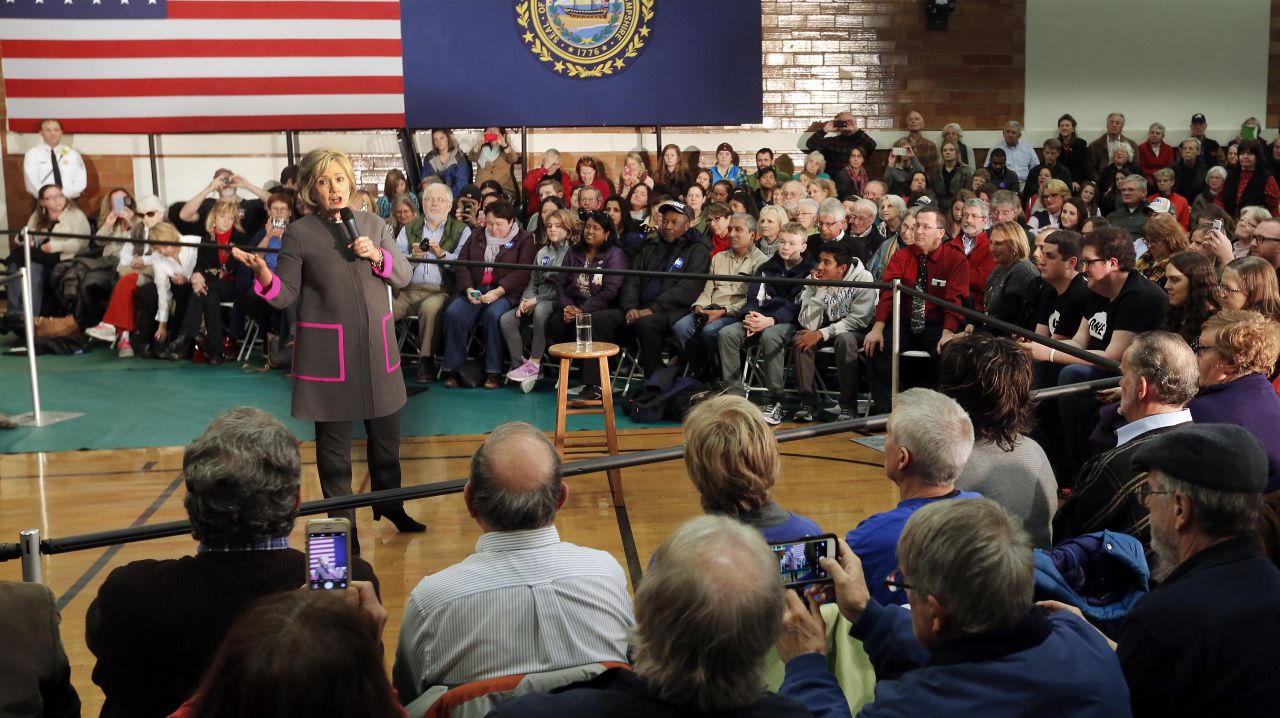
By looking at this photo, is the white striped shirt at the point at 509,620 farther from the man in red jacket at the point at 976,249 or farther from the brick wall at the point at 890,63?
the brick wall at the point at 890,63

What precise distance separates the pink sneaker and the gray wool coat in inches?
115

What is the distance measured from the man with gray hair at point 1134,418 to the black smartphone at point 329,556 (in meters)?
1.67

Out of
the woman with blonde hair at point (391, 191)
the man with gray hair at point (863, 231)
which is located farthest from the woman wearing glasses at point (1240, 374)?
the woman with blonde hair at point (391, 191)

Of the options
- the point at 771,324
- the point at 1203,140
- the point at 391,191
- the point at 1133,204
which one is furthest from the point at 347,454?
the point at 1203,140

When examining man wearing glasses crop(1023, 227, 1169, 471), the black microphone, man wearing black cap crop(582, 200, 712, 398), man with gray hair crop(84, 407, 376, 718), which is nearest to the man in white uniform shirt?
man wearing black cap crop(582, 200, 712, 398)

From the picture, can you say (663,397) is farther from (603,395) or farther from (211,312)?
(211,312)

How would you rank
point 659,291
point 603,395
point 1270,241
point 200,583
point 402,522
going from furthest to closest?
point 659,291, point 1270,241, point 603,395, point 402,522, point 200,583

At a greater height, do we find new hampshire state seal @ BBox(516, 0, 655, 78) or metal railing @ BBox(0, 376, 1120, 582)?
new hampshire state seal @ BBox(516, 0, 655, 78)

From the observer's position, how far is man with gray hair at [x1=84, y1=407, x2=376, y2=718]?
191 cm

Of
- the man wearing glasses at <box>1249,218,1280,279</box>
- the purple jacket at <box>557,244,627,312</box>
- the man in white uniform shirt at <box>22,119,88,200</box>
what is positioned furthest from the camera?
the man in white uniform shirt at <box>22,119,88,200</box>

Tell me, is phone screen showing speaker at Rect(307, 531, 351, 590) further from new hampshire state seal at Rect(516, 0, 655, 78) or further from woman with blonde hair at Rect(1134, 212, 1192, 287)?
new hampshire state seal at Rect(516, 0, 655, 78)

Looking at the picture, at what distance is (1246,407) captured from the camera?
3117 mm

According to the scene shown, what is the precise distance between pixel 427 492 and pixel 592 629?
0.83 metres

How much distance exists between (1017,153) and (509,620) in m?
9.96
